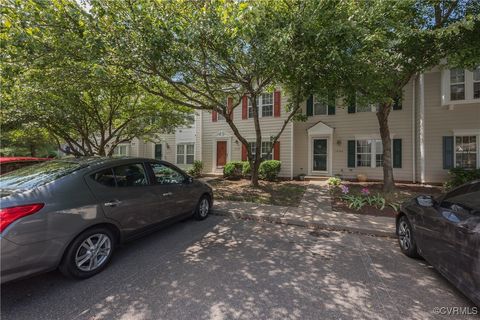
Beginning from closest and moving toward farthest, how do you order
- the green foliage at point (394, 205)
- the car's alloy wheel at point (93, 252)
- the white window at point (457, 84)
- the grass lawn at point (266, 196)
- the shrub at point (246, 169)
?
the car's alloy wheel at point (93, 252), the green foliage at point (394, 205), the grass lawn at point (266, 196), the white window at point (457, 84), the shrub at point (246, 169)

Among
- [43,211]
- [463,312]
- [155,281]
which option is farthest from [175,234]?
[463,312]

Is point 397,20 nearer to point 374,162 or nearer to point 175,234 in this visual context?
point 374,162

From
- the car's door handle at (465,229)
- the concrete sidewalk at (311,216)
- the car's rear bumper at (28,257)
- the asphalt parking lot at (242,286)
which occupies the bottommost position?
the asphalt parking lot at (242,286)

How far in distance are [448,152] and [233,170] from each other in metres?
10.1

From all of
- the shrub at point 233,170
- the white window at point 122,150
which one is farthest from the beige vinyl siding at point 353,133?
the white window at point 122,150

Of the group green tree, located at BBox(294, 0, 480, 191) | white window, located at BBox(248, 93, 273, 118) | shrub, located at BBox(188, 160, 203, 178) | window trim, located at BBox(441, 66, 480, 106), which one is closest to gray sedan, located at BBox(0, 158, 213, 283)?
green tree, located at BBox(294, 0, 480, 191)

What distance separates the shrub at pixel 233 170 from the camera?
13.1m

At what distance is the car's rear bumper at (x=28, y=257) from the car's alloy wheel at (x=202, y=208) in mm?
2887

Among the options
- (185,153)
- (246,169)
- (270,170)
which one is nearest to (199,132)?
(185,153)

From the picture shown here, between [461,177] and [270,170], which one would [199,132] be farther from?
[461,177]

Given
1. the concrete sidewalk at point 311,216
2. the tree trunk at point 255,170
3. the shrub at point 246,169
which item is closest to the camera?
the concrete sidewalk at point 311,216

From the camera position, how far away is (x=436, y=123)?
1044cm

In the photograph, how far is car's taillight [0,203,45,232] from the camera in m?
2.28

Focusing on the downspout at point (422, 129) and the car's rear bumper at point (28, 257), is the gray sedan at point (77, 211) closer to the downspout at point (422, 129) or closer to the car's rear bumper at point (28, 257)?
Result: the car's rear bumper at point (28, 257)
